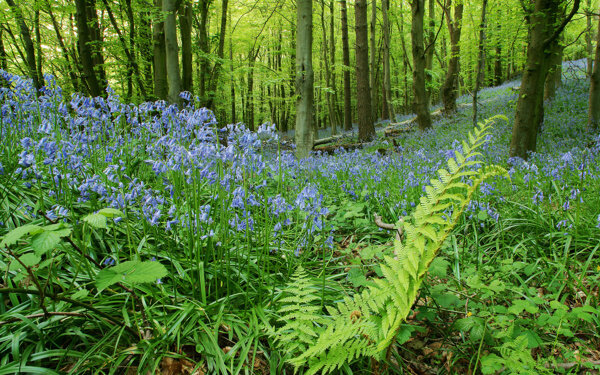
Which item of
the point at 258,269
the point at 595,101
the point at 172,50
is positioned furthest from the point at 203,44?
the point at 595,101

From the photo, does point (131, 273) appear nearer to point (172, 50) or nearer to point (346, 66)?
point (172, 50)

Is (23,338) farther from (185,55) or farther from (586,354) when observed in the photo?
(185,55)

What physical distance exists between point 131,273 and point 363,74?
10482 mm

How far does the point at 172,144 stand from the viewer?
2.10 metres

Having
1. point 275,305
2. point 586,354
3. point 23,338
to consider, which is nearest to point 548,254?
point 586,354

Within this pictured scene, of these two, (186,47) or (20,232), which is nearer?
(20,232)

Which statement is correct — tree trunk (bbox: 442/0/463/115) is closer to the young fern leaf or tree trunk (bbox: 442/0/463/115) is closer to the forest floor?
the forest floor

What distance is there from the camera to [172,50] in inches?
261

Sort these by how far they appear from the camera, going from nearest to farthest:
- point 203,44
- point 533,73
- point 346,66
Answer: point 533,73
point 203,44
point 346,66

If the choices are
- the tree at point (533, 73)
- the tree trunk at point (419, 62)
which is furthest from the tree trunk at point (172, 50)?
the tree trunk at point (419, 62)

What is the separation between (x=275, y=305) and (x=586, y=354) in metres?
1.86

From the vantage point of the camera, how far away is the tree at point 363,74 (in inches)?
397

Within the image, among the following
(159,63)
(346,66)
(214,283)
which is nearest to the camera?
(214,283)

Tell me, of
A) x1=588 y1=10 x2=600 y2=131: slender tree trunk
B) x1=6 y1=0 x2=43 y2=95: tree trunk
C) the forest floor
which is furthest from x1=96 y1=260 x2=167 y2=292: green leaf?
x1=6 y1=0 x2=43 y2=95: tree trunk
